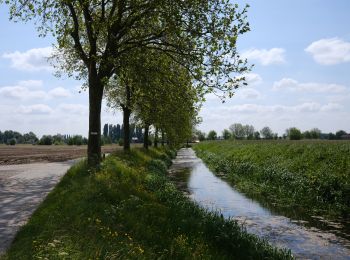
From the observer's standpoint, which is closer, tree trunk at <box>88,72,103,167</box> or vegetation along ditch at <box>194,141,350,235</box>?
vegetation along ditch at <box>194,141,350,235</box>

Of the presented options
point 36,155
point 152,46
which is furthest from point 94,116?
point 36,155

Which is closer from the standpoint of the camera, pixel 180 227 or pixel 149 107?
pixel 180 227

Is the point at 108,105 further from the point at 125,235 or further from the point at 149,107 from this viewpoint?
the point at 125,235

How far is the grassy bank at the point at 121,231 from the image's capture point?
27.6 feet

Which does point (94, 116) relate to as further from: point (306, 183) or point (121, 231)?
point (121, 231)

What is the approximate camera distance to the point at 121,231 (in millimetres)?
10297

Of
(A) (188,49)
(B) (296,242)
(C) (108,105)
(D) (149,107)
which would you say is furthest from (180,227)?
(C) (108,105)

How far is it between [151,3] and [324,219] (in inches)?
483

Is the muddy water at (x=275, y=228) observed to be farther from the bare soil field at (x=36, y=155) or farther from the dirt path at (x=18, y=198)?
the bare soil field at (x=36, y=155)

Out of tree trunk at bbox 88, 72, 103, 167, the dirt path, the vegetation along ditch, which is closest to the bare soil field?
the dirt path

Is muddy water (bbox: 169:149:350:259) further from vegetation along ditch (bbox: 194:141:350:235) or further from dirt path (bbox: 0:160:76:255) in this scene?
dirt path (bbox: 0:160:76:255)

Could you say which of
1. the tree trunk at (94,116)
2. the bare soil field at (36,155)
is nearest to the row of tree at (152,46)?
the tree trunk at (94,116)

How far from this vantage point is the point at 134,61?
69.7ft

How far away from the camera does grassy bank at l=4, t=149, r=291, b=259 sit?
8.43m
